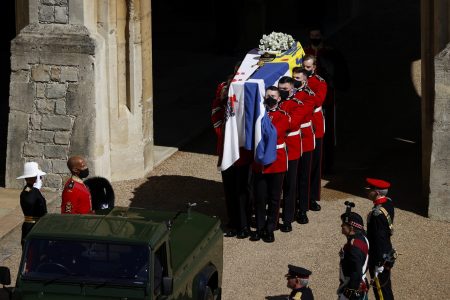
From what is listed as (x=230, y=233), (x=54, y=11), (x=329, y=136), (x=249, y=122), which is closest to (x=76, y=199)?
(x=249, y=122)

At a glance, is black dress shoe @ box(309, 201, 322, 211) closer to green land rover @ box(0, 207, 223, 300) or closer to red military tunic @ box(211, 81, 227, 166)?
red military tunic @ box(211, 81, 227, 166)

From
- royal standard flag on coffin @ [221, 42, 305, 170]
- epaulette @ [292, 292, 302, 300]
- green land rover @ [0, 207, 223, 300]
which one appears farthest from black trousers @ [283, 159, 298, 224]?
epaulette @ [292, 292, 302, 300]

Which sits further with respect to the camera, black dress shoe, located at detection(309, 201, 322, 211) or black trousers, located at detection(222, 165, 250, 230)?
black dress shoe, located at detection(309, 201, 322, 211)

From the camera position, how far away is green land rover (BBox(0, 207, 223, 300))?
10.5 m

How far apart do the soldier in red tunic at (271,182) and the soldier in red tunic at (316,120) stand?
1028 millimetres

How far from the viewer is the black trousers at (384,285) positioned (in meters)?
12.0

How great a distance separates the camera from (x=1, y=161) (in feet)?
58.6

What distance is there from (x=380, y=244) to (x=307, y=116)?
10.7 ft

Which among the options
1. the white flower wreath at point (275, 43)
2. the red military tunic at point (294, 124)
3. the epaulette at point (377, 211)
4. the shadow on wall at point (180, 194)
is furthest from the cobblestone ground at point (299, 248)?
the white flower wreath at point (275, 43)

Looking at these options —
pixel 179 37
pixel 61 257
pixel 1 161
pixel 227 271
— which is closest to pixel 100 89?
pixel 1 161

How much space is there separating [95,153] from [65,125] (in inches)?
19.3

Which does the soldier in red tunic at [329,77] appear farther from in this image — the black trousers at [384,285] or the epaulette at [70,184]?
the epaulette at [70,184]

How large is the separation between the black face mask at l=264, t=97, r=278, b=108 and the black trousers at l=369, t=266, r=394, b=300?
105 inches

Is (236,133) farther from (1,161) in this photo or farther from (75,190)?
(1,161)
